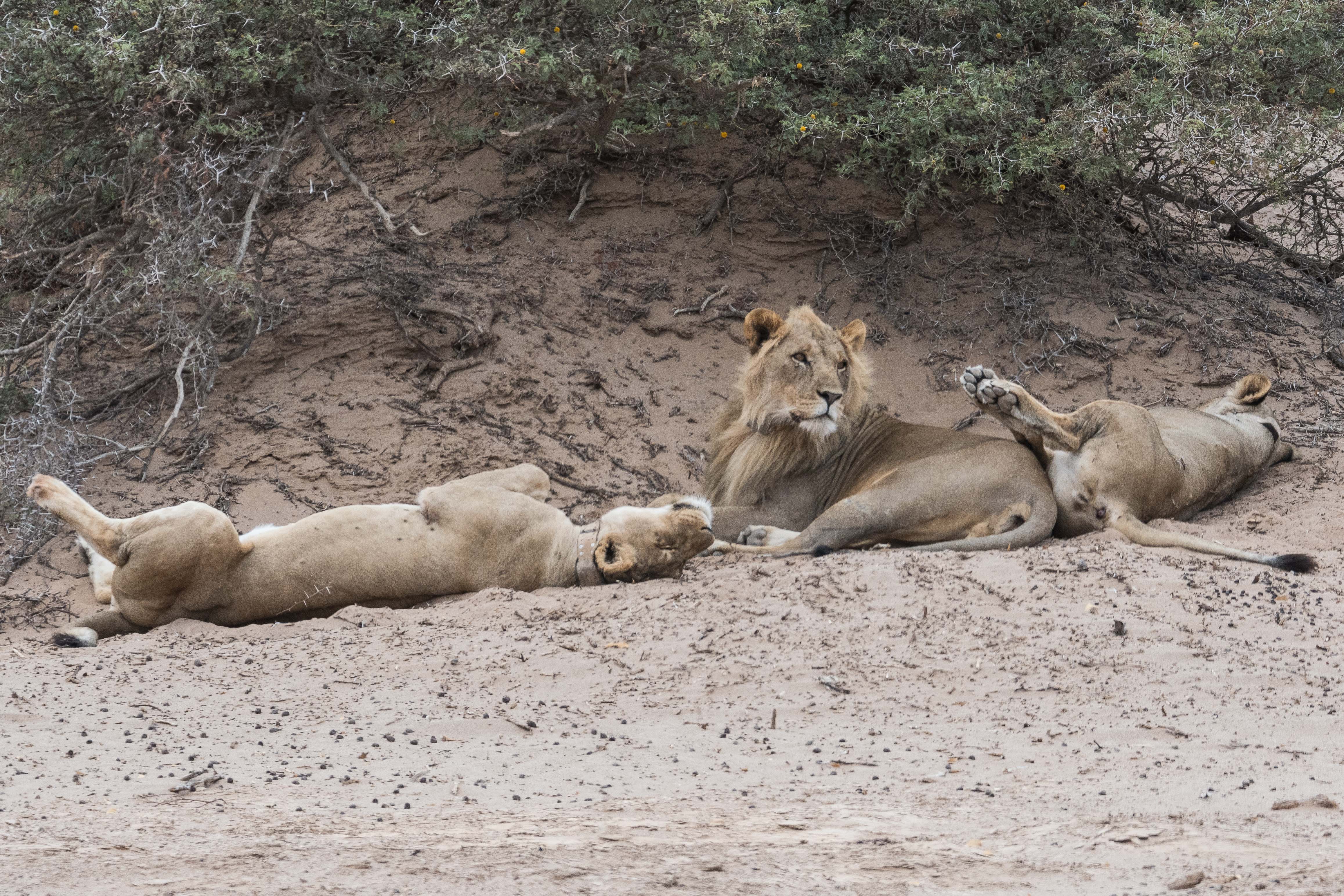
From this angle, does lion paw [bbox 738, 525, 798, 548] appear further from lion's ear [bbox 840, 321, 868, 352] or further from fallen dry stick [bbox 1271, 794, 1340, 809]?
fallen dry stick [bbox 1271, 794, 1340, 809]

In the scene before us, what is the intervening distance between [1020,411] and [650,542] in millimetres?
2121

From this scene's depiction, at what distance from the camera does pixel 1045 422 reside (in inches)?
251

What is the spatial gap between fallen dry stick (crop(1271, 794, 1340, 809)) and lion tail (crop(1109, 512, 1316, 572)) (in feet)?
7.84

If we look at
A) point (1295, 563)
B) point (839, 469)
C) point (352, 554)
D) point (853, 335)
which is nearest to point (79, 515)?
point (352, 554)

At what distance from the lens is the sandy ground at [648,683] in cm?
295

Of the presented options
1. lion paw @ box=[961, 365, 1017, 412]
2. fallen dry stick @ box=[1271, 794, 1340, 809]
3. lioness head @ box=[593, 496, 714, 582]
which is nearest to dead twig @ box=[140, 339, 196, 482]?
lioness head @ box=[593, 496, 714, 582]

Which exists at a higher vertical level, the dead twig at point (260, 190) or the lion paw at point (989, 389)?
the dead twig at point (260, 190)

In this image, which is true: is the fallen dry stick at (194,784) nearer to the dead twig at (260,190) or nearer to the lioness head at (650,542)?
the lioness head at (650,542)

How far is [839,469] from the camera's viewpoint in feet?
22.4

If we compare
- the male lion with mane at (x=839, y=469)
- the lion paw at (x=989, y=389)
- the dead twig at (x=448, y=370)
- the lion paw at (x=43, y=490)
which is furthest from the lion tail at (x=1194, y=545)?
the lion paw at (x=43, y=490)

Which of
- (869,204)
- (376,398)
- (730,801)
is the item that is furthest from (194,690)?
(869,204)

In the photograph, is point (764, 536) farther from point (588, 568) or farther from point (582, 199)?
point (582, 199)

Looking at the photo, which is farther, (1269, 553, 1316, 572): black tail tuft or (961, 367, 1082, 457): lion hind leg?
(961, 367, 1082, 457): lion hind leg

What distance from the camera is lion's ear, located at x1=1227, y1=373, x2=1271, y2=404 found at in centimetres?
727
